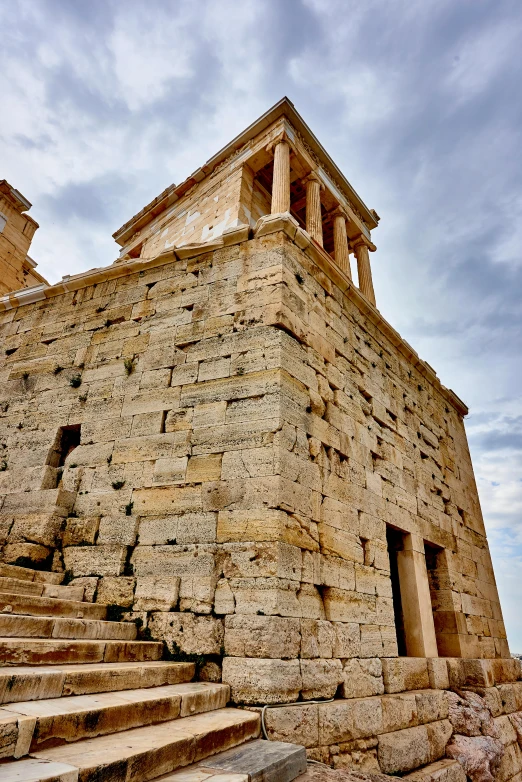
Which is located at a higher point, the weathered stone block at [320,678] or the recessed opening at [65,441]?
the recessed opening at [65,441]

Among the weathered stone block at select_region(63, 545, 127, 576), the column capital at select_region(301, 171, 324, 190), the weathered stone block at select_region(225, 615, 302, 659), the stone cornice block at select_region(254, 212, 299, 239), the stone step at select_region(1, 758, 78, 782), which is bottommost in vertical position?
the stone step at select_region(1, 758, 78, 782)

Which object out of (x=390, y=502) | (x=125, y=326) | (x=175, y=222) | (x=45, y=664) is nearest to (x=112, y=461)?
(x=125, y=326)

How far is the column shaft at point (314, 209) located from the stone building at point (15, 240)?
6.84 m

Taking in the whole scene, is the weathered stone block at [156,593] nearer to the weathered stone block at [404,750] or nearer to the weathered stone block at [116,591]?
the weathered stone block at [116,591]

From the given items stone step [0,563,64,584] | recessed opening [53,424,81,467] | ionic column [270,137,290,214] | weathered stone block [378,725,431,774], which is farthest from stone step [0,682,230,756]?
ionic column [270,137,290,214]

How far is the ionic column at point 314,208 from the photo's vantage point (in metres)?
8.46

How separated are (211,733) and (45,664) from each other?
111 centimetres

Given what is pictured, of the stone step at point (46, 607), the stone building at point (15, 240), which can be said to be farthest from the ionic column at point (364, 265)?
the stone step at point (46, 607)

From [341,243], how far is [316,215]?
1.43m

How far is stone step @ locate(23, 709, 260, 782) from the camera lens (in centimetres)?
195

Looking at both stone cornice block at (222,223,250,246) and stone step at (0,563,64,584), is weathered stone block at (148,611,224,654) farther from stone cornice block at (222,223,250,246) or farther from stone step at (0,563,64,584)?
stone cornice block at (222,223,250,246)

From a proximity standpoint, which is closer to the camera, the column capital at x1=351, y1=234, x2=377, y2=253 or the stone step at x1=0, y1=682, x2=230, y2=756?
the stone step at x1=0, y1=682, x2=230, y2=756

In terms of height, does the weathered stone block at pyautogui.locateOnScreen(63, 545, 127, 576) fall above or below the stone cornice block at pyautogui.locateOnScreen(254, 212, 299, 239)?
below

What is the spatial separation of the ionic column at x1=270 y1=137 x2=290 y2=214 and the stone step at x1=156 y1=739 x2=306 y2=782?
6.98 m
